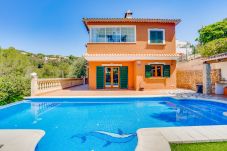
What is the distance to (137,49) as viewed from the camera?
18.4m

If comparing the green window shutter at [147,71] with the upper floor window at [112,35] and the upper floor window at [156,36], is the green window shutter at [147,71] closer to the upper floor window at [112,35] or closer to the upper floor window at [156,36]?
the upper floor window at [156,36]

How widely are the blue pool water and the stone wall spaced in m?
5.55

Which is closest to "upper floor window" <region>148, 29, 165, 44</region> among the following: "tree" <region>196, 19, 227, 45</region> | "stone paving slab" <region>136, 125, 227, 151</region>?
"stone paving slab" <region>136, 125, 227, 151</region>

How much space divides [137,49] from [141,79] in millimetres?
3274

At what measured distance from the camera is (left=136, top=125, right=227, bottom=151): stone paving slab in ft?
13.2

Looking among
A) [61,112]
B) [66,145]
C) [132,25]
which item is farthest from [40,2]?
[66,145]

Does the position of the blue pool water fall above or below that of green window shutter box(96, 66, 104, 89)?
below

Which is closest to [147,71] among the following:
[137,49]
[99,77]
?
[137,49]

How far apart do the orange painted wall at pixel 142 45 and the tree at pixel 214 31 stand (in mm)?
23947

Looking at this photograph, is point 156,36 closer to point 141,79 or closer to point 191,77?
point 141,79

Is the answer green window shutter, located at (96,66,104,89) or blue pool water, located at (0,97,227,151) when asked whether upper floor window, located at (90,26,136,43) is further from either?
blue pool water, located at (0,97,227,151)

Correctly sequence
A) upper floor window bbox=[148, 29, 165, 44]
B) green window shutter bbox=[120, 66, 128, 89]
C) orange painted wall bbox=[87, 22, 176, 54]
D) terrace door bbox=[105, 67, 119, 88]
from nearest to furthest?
orange painted wall bbox=[87, 22, 176, 54], upper floor window bbox=[148, 29, 165, 44], green window shutter bbox=[120, 66, 128, 89], terrace door bbox=[105, 67, 119, 88]

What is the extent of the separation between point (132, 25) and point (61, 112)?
12480 mm

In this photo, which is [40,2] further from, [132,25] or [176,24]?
[176,24]
